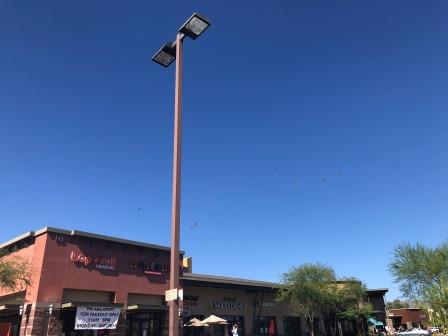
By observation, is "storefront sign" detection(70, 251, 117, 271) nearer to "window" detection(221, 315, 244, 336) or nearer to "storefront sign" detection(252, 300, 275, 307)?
"window" detection(221, 315, 244, 336)

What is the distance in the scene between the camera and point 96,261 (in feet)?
84.7

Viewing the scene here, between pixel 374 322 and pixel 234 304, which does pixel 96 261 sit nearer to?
pixel 234 304

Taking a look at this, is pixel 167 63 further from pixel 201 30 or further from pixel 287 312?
pixel 287 312

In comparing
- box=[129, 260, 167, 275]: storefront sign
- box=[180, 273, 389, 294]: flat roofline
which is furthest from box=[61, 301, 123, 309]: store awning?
box=[180, 273, 389, 294]: flat roofline

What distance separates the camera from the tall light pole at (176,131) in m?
9.69

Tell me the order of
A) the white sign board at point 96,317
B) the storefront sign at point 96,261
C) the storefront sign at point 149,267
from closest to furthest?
the white sign board at point 96,317 < the storefront sign at point 96,261 < the storefront sign at point 149,267

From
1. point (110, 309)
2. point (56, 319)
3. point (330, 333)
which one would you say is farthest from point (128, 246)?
point (330, 333)

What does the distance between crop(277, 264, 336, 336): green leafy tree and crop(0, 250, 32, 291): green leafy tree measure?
954 inches

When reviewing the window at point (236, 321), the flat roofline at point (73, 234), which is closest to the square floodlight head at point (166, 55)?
the flat roofline at point (73, 234)

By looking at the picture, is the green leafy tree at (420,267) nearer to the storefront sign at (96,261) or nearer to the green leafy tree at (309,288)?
the green leafy tree at (309,288)

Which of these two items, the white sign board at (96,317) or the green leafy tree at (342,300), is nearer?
the white sign board at (96,317)

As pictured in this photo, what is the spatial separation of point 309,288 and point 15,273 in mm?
26390

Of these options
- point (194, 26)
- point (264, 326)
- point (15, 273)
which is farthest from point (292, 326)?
point (194, 26)

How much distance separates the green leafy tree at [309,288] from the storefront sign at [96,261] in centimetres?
1968
